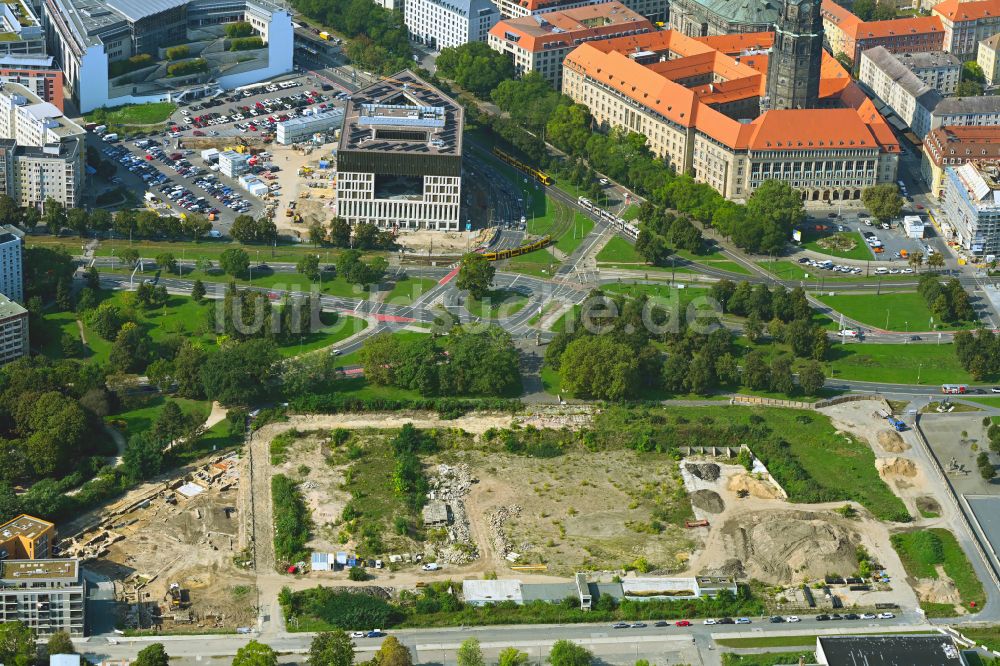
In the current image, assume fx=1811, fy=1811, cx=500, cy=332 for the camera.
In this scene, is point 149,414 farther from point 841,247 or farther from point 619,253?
point 841,247

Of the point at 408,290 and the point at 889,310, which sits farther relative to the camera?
the point at 408,290

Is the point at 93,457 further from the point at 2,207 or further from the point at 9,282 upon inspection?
the point at 2,207

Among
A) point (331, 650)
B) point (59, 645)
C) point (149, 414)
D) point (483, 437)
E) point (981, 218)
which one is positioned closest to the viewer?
point (331, 650)

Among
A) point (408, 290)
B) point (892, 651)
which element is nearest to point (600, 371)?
point (408, 290)

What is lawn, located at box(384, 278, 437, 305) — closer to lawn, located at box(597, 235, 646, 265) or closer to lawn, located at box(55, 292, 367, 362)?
lawn, located at box(55, 292, 367, 362)

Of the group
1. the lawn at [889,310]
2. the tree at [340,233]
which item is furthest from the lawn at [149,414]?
the lawn at [889,310]
